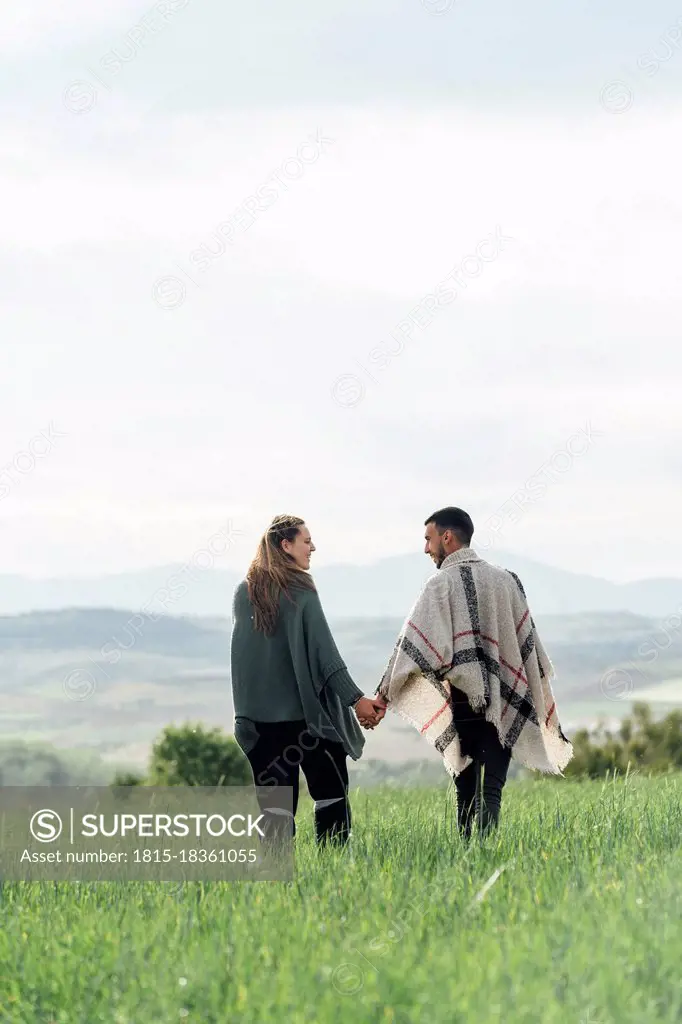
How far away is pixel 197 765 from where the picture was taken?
12.6 meters

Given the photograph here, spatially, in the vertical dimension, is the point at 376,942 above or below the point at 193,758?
below

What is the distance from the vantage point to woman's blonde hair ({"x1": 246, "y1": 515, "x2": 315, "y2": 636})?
23.3 ft

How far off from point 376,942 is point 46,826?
161 inches

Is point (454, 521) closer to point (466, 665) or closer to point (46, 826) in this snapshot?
point (466, 665)

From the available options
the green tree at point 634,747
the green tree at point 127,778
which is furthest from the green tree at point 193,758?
the green tree at point 634,747

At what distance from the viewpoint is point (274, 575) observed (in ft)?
23.3

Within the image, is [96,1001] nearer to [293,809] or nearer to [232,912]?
[232,912]

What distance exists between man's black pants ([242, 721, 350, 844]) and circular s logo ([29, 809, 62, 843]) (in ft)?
5.30

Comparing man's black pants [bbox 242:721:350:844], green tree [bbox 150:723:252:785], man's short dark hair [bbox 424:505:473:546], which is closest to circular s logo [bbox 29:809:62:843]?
man's black pants [bbox 242:721:350:844]

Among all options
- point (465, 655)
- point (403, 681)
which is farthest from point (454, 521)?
point (403, 681)

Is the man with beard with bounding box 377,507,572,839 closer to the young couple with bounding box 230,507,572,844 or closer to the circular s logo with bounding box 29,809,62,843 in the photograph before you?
the young couple with bounding box 230,507,572,844

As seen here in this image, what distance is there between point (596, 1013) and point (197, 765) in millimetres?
9144

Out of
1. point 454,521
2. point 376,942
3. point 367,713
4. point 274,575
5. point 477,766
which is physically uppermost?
point 454,521

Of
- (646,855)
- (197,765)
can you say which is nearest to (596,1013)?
(646,855)
